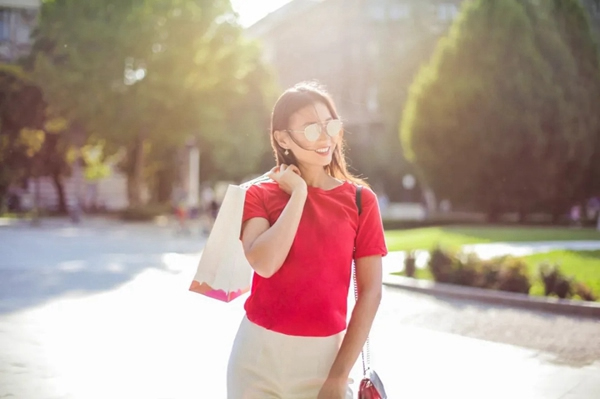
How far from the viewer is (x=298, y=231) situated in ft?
8.35

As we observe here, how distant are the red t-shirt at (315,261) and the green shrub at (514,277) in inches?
436

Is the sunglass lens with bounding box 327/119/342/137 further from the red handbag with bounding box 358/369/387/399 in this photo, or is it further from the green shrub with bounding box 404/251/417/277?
the green shrub with bounding box 404/251/417/277

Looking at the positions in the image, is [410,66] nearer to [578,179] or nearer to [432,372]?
[578,179]

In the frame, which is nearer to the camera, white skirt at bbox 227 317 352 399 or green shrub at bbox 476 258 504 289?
white skirt at bbox 227 317 352 399

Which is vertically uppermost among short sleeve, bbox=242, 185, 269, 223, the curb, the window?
the window

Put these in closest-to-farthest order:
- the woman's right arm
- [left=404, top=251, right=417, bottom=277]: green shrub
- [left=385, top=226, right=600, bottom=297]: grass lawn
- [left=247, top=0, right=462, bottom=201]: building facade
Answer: the woman's right arm
[left=404, top=251, right=417, bottom=277]: green shrub
[left=385, top=226, right=600, bottom=297]: grass lawn
[left=247, top=0, right=462, bottom=201]: building facade

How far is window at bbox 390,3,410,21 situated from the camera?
57.0 metres

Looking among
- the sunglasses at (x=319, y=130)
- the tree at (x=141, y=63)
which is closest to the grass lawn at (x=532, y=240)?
the sunglasses at (x=319, y=130)

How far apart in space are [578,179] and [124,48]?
20.7 m

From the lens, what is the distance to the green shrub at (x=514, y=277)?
13.2m

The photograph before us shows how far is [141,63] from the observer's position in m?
40.0

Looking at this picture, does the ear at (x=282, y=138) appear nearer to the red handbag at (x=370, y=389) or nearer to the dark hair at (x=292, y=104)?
the dark hair at (x=292, y=104)

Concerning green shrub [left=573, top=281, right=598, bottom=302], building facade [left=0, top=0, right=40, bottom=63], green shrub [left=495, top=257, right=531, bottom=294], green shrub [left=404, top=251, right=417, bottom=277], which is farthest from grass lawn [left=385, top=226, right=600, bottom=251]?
building facade [left=0, top=0, right=40, bottom=63]

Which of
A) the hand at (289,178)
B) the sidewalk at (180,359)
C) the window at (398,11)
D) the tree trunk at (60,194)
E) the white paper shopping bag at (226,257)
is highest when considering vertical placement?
the window at (398,11)
